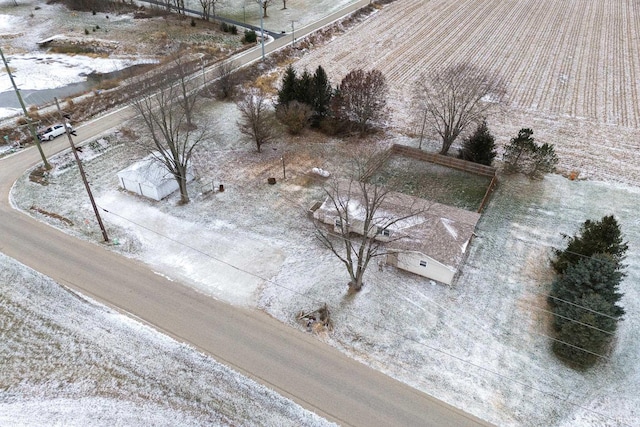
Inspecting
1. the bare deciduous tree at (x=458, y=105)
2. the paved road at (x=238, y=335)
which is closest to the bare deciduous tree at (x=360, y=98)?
the bare deciduous tree at (x=458, y=105)

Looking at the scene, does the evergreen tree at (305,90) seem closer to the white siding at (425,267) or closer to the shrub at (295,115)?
the shrub at (295,115)

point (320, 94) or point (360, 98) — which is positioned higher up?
point (360, 98)

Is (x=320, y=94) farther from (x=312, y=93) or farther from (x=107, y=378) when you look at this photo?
(x=107, y=378)

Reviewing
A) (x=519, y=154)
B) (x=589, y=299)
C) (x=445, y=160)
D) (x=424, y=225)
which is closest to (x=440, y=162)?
(x=445, y=160)

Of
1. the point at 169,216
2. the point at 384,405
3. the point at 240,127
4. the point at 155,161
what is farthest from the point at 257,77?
the point at 384,405

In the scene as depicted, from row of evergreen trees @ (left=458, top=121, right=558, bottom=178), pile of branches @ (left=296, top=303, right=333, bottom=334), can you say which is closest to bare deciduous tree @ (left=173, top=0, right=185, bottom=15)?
row of evergreen trees @ (left=458, top=121, right=558, bottom=178)

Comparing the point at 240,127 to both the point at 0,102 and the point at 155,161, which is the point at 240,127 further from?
the point at 0,102
